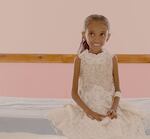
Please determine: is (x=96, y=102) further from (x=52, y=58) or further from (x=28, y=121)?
(x=52, y=58)

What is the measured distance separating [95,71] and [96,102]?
0.17 meters

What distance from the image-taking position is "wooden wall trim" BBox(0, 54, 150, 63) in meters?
3.69

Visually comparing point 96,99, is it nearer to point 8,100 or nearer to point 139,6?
point 8,100

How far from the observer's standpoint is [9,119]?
201 centimetres

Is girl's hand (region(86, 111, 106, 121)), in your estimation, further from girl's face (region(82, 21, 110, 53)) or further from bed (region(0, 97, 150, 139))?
girl's face (region(82, 21, 110, 53))

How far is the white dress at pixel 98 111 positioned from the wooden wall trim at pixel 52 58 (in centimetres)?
170

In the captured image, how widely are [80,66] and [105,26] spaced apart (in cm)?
25

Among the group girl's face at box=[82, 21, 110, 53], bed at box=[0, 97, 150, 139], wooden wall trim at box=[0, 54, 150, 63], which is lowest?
wooden wall trim at box=[0, 54, 150, 63]

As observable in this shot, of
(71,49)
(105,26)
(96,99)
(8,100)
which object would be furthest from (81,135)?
(71,49)

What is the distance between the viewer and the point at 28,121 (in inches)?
77.9

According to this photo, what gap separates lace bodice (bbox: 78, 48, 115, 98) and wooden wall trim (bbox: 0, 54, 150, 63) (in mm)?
1706

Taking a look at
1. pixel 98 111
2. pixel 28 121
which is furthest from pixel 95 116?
pixel 28 121

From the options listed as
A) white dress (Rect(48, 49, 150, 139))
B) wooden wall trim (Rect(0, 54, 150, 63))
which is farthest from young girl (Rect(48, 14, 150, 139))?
wooden wall trim (Rect(0, 54, 150, 63))

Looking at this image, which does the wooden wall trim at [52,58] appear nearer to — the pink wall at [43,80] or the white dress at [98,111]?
the pink wall at [43,80]
